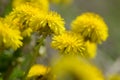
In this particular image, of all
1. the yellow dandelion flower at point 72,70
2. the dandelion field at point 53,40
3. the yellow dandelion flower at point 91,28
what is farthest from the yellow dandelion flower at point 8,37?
the yellow dandelion flower at point 72,70

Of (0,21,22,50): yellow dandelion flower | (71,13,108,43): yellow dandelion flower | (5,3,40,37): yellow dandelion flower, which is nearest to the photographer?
(0,21,22,50): yellow dandelion flower

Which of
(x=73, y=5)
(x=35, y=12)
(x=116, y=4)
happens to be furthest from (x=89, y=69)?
(x=116, y=4)

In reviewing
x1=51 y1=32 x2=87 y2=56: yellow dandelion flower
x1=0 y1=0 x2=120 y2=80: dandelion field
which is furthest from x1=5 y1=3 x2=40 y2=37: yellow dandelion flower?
x1=51 y1=32 x2=87 y2=56: yellow dandelion flower

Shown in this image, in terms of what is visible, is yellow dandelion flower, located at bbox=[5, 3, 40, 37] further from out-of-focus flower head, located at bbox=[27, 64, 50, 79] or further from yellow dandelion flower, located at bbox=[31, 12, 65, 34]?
out-of-focus flower head, located at bbox=[27, 64, 50, 79]

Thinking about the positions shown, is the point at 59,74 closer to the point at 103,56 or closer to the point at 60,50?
the point at 60,50

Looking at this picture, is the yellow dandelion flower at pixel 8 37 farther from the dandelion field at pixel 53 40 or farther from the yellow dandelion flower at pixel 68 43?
the yellow dandelion flower at pixel 68 43

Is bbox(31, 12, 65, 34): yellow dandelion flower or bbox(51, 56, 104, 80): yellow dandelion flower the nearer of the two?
bbox(51, 56, 104, 80): yellow dandelion flower
